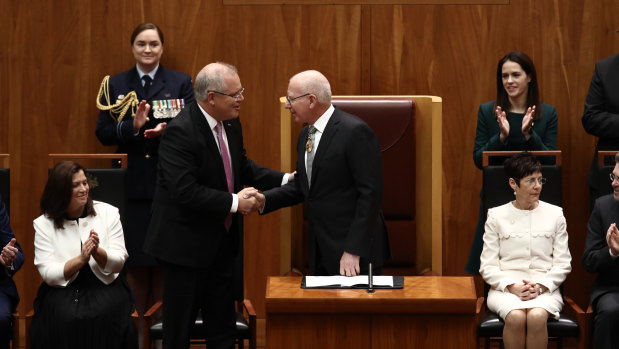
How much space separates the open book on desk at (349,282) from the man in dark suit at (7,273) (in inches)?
40.9

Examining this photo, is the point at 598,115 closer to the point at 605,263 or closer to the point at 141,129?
the point at 605,263

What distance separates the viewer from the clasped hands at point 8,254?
11.1 ft

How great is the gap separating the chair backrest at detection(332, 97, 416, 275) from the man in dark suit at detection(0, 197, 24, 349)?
119 centimetres

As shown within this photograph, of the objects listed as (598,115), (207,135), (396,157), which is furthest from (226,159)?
(598,115)

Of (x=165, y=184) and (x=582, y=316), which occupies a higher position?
(x=165, y=184)

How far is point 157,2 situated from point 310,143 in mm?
1354

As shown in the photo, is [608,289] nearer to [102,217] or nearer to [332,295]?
[332,295]

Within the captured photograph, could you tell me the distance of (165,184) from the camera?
3.11 metres

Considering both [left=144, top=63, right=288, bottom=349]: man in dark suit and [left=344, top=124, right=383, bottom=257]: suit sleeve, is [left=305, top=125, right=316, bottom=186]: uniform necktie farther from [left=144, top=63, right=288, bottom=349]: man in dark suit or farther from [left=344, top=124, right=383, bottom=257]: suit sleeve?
[left=144, top=63, right=288, bottom=349]: man in dark suit

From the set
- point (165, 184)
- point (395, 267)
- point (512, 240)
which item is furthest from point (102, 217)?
point (512, 240)

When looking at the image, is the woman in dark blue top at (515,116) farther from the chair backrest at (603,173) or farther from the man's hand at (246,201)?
the man's hand at (246,201)

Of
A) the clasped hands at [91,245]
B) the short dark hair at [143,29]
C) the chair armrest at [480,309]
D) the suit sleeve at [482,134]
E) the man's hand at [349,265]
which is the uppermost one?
the short dark hair at [143,29]

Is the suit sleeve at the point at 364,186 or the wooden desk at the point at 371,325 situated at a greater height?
the suit sleeve at the point at 364,186

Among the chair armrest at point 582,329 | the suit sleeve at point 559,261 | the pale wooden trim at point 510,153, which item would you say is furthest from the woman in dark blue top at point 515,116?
the chair armrest at point 582,329
